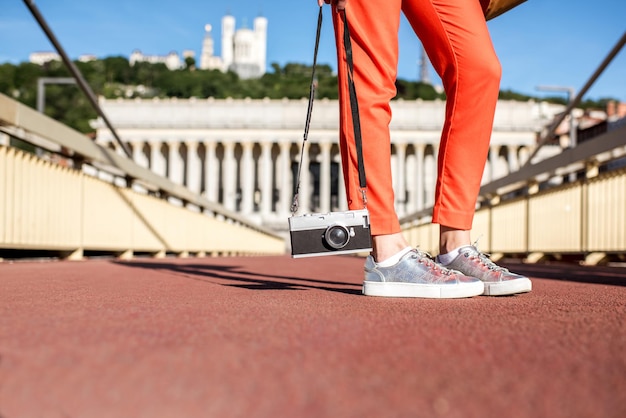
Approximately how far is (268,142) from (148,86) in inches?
2421

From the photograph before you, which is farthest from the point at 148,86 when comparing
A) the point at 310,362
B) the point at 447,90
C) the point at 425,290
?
the point at 310,362

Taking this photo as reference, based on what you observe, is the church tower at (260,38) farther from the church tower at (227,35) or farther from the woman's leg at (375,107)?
the woman's leg at (375,107)

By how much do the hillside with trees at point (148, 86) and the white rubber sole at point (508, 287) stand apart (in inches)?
2614

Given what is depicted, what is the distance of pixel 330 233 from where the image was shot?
2.98m

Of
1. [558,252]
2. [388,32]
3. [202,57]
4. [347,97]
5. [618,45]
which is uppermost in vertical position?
[202,57]

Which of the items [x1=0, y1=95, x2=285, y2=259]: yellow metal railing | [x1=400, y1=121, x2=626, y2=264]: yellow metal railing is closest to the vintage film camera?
[x1=0, y1=95, x2=285, y2=259]: yellow metal railing

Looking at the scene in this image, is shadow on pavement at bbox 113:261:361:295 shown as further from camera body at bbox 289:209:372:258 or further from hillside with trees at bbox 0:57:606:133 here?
hillside with trees at bbox 0:57:606:133

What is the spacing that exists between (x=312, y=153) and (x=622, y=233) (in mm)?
59716

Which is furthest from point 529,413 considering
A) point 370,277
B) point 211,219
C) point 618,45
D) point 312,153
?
point 312,153

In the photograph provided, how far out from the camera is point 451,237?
127 inches

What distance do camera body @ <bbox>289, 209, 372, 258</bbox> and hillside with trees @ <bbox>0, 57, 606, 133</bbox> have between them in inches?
2616

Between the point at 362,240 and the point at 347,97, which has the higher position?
the point at 347,97

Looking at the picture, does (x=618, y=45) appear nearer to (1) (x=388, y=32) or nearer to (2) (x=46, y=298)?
(1) (x=388, y=32)

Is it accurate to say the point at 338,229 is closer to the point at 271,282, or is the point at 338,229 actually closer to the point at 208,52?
the point at 271,282
